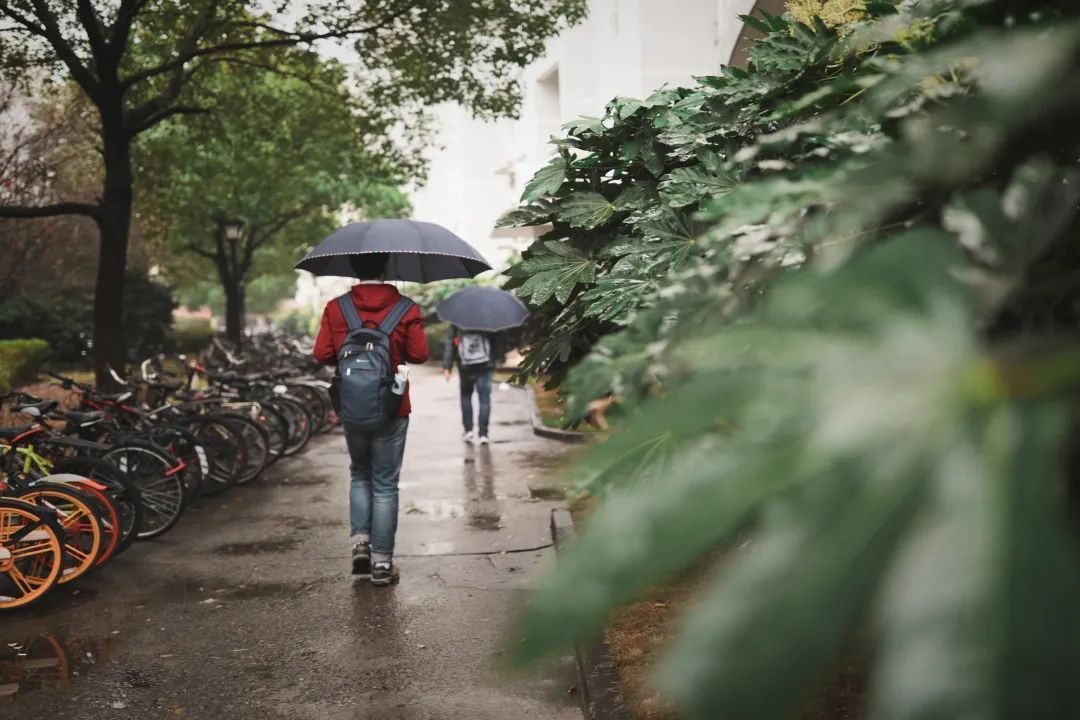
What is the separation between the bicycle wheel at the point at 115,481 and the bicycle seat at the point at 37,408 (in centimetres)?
42

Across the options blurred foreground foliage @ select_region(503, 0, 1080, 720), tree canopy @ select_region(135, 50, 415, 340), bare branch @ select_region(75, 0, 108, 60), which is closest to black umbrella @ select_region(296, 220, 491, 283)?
blurred foreground foliage @ select_region(503, 0, 1080, 720)

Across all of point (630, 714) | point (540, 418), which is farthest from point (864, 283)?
point (540, 418)

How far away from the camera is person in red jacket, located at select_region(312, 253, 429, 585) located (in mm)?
6410

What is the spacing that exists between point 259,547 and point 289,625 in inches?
85.7

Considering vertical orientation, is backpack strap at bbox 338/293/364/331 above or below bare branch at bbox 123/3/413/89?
below

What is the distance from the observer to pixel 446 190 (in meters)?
59.9

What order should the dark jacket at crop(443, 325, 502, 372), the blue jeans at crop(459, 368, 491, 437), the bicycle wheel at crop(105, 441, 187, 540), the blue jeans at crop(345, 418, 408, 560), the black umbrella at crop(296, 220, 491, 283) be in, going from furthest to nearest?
the blue jeans at crop(459, 368, 491, 437)
the dark jacket at crop(443, 325, 502, 372)
the bicycle wheel at crop(105, 441, 187, 540)
the black umbrella at crop(296, 220, 491, 283)
the blue jeans at crop(345, 418, 408, 560)

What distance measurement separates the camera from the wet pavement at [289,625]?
4668mm

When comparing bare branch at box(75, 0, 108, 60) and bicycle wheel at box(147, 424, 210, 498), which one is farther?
bare branch at box(75, 0, 108, 60)

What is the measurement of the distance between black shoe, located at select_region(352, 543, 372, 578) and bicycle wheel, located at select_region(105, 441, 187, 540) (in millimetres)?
2100

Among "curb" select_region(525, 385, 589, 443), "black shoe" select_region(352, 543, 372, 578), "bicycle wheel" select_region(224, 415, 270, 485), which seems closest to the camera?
"black shoe" select_region(352, 543, 372, 578)

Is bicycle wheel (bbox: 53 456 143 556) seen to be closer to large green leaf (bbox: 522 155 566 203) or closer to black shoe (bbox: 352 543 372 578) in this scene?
black shoe (bbox: 352 543 372 578)

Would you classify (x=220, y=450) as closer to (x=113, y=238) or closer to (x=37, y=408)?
(x=37, y=408)

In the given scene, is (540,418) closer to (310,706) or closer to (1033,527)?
(310,706)
